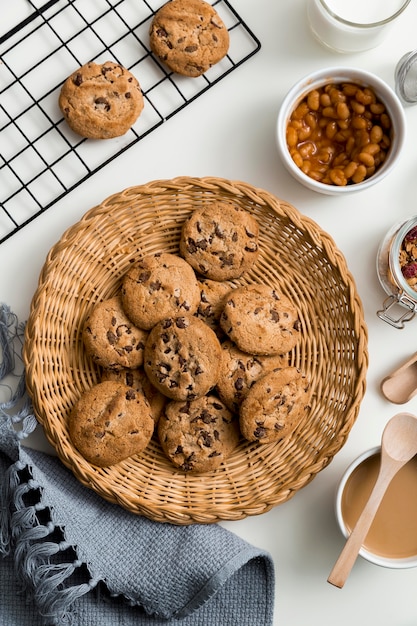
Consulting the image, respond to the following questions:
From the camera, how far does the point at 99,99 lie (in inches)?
57.6

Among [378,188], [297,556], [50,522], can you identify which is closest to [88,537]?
[50,522]

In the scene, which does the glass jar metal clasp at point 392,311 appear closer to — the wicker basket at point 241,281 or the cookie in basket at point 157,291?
the wicker basket at point 241,281

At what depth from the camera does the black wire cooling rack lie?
1515mm

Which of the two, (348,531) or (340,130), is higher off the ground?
(340,130)

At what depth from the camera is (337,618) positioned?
5.30 feet

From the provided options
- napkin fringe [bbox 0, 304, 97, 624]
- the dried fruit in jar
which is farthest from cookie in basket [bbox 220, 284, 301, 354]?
napkin fringe [bbox 0, 304, 97, 624]

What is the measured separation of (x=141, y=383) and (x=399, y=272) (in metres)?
0.60

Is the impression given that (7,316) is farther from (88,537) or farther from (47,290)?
(88,537)

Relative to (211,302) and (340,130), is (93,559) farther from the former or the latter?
(340,130)

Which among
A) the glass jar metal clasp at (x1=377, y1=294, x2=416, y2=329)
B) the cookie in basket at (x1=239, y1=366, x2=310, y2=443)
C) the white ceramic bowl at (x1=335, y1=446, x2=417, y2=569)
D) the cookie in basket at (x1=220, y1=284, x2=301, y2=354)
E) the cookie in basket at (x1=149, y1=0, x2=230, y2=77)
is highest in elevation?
the cookie in basket at (x1=149, y1=0, x2=230, y2=77)

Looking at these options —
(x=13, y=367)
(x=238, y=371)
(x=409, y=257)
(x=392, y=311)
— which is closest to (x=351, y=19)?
(x=409, y=257)

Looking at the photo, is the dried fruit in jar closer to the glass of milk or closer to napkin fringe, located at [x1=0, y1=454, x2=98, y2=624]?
the glass of milk

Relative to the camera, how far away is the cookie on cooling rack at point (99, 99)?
1.46 metres

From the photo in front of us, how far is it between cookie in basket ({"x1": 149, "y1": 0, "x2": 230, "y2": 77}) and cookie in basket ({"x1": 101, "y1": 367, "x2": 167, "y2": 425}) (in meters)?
0.67
